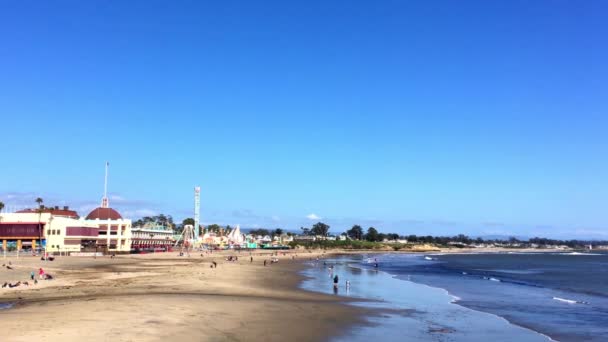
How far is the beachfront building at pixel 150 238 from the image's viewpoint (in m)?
125

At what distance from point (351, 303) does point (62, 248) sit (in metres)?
85.3

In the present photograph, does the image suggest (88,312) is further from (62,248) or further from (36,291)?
(62,248)

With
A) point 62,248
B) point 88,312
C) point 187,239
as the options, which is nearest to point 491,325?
point 88,312

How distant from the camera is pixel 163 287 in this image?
41344 millimetres

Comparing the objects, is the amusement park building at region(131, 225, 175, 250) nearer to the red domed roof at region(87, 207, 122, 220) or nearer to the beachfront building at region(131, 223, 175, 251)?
the beachfront building at region(131, 223, 175, 251)

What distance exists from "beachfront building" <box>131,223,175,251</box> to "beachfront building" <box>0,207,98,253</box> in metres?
13.5

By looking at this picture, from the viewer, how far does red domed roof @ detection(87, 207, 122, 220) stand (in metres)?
118

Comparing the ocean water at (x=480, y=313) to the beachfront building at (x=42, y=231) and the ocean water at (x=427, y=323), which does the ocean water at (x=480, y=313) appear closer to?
the ocean water at (x=427, y=323)

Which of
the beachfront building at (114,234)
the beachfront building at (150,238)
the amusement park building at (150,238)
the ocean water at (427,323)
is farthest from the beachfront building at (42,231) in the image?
the ocean water at (427,323)

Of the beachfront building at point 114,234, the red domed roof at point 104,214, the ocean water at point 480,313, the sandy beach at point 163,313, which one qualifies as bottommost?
the ocean water at point 480,313

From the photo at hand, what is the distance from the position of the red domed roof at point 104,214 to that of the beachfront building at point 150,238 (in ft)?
20.1

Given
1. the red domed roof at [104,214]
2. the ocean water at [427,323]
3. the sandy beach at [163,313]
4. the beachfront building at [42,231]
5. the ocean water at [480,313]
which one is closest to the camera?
the sandy beach at [163,313]

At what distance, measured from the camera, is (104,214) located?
387ft

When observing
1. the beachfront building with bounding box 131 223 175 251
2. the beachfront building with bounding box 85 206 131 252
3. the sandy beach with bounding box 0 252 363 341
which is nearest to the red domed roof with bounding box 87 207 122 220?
the beachfront building with bounding box 85 206 131 252
